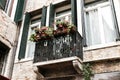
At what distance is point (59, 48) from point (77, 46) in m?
0.55

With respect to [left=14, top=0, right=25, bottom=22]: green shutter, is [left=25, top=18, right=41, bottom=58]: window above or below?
below

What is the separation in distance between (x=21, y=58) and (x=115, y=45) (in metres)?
3.31

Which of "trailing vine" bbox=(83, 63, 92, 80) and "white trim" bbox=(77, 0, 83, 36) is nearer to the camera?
"trailing vine" bbox=(83, 63, 92, 80)

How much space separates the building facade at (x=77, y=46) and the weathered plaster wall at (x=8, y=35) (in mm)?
273

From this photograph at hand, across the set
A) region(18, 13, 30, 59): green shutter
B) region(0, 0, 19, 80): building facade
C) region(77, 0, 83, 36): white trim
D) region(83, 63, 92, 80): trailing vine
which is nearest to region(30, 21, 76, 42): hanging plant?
region(77, 0, 83, 36): white trim

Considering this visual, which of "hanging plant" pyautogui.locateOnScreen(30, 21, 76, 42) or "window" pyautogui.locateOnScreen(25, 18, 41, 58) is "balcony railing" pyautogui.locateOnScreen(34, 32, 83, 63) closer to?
"hanging plant" pyautogui.locateOnScreen(30, 21, 76, 42)

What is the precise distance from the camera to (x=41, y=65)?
18.6 feet

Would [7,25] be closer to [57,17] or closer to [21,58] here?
[21,58]

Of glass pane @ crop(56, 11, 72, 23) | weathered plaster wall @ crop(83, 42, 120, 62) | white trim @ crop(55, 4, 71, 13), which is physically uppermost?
white trim @ crop(55, 4, 71, 13)

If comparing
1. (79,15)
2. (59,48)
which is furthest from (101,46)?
(79,15)

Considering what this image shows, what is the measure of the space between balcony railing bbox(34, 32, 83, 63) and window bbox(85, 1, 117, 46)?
59cm

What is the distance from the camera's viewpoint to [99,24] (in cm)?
628

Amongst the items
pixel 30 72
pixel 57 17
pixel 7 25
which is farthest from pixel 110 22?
pixel 7 25

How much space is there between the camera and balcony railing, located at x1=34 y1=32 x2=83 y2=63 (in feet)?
18.1
